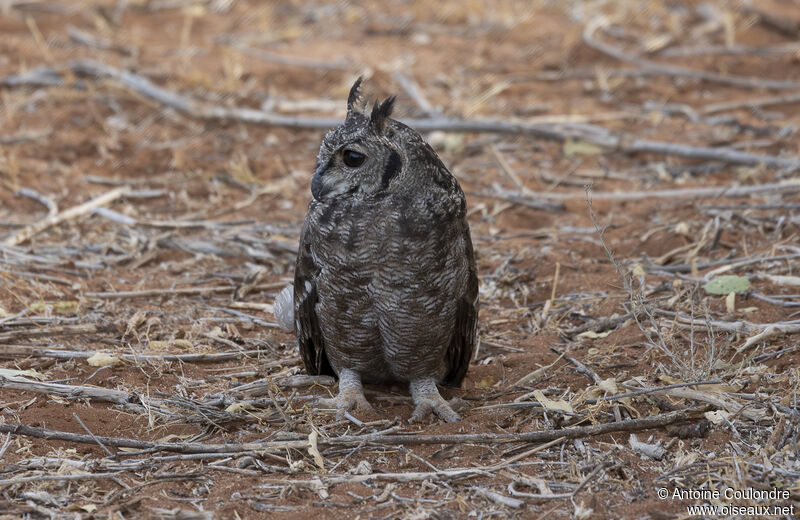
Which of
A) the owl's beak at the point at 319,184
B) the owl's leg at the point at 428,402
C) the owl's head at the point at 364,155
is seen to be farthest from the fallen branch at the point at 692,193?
the owl's beak at the point at 319,184

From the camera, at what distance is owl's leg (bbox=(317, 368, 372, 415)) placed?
16.8 ft

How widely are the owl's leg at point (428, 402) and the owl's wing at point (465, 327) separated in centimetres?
18

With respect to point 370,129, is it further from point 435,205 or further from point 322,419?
point 322,419

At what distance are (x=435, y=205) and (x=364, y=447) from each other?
50.4 inches

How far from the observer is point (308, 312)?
520 cm

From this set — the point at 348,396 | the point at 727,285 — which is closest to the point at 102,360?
the point at 348,396

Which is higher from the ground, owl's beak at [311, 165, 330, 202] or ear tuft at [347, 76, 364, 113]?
ear tuft at [347, 76, 364, 113]

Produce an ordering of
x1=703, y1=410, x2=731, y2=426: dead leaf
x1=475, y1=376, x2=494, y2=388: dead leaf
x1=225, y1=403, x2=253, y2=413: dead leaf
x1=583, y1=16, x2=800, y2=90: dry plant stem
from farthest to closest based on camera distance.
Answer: x1=583, y1=16, x2=800, y2=90: dry plant stem → x1=475, y1=376, x2=494, y2=388: dead leaf → x1=225, y1=403, x2=253, y2=413: dead leaf → x1=703, y1=410, x2=731, y2=426: dead leaf

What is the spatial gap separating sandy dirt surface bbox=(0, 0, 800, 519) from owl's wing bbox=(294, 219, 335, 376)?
138 mm

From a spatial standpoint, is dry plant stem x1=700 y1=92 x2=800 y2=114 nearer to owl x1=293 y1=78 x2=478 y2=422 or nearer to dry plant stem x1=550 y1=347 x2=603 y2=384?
dry plant stem x1=550 y1=347 x2=603 y2=384

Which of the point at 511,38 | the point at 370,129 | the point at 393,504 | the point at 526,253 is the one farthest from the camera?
the point at 511,38

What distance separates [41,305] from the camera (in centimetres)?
612

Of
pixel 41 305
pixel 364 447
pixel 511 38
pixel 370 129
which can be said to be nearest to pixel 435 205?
pixel 370 129

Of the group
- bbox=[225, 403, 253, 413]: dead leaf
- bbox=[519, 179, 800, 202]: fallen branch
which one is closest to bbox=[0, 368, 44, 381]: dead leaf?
bbox=[225, 403, 253, 413]: dead leaf
